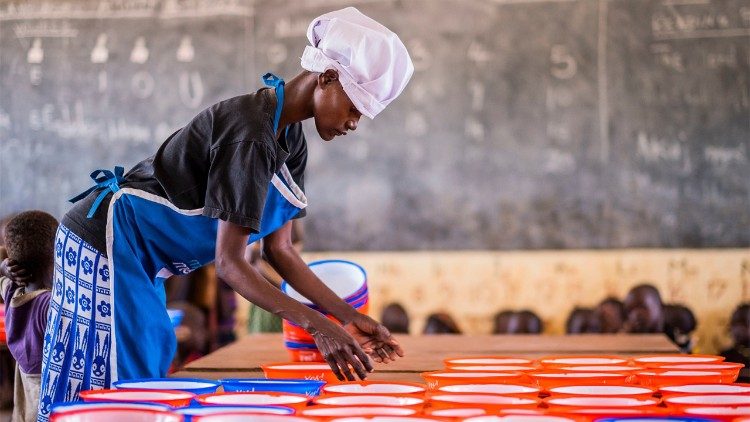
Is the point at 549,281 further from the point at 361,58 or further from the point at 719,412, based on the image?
the point at 719,412

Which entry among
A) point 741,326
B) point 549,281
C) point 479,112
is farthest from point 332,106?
point 741,326

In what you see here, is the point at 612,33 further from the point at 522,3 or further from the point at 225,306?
the point at 225,306

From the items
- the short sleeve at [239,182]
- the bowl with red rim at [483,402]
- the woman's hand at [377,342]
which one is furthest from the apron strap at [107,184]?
the bowl with red rim at [483,402]

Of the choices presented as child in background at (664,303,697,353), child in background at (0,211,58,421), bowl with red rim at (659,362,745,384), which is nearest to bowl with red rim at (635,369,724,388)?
bowl with red rim at (659,362,745,384)

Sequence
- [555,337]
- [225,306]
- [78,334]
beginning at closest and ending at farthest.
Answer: [78,334] < [555,337] < [225,306]

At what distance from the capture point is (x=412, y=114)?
495 cm

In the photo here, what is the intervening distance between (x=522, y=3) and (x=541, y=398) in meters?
3.76

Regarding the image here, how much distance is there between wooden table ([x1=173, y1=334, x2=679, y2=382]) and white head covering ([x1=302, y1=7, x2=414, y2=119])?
589mm

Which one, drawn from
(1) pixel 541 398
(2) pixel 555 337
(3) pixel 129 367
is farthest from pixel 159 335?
(2) pixel 555 337

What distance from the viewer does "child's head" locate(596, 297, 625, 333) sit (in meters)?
4.75

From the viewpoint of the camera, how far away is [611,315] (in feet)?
15.7

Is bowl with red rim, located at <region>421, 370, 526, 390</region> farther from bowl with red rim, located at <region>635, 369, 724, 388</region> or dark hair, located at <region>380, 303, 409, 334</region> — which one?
dark hair, located at <region>380, 303, 409, 334</region>

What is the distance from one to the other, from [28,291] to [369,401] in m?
1.27

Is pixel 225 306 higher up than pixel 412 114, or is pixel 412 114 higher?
pixel 412 114
